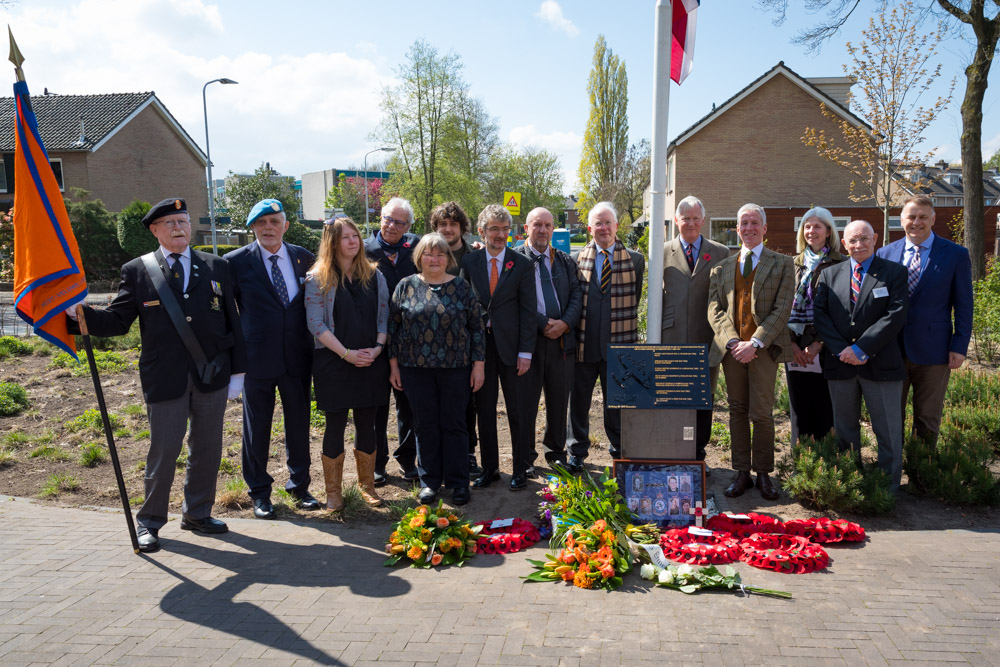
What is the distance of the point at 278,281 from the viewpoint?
206 inches

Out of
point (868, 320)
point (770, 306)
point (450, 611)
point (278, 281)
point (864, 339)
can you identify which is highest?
point (278, 281)

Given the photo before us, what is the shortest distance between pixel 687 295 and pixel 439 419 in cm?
229

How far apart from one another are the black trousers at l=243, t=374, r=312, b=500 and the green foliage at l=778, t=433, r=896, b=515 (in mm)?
3823

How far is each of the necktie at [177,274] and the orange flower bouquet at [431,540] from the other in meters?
2.24

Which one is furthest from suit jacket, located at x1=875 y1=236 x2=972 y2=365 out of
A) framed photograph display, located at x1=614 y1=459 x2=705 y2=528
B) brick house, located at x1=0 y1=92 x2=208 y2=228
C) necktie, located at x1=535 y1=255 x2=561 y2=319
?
brick house, located at x1=0 y1=92 x2=208 y2=228

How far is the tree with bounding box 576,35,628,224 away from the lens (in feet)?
180

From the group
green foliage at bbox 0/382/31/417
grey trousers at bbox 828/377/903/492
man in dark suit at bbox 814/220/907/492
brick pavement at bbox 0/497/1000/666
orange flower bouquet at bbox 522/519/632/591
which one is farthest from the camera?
green foliage at bbox 0/382/31/417

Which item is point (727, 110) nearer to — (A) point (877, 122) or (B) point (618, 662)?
(A) point (877, 122)

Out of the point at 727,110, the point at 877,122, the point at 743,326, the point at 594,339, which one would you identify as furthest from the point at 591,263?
the point at 727,110

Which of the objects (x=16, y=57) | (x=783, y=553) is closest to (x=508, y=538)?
(x=783, y=553)

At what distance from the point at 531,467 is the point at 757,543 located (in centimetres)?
211

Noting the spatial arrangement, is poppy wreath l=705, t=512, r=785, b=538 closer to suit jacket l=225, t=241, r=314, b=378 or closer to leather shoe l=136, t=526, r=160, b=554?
suit jacket l=225, t=241, r=314, b=378

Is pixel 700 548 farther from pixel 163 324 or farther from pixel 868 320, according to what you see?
pixel 163 324

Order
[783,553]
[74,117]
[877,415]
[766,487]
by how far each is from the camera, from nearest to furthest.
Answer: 1. [783,553]
2. [877,415]
3. [766,487]
4. [74,117]
